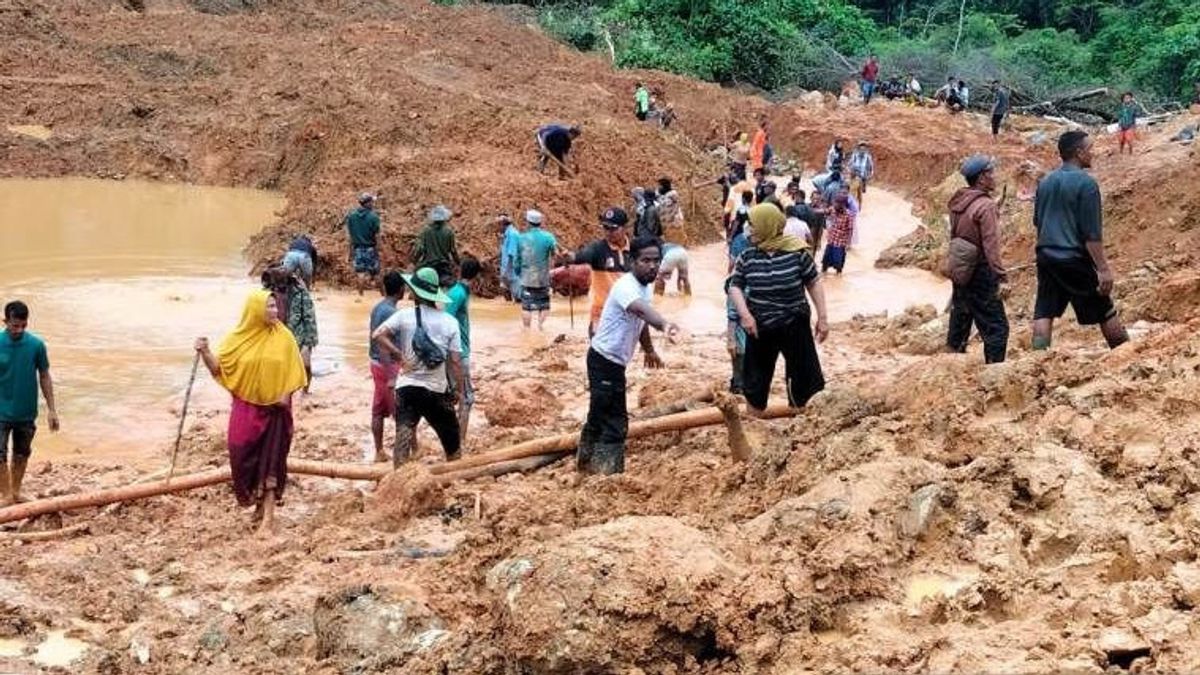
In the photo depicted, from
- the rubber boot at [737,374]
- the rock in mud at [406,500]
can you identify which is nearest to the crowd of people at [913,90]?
the rubber boot at [737,374]

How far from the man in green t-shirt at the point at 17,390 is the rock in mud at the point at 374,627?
12.6 feet

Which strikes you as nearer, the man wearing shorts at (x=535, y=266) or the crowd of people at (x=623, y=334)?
the crowd of people at (x=623, y=334)

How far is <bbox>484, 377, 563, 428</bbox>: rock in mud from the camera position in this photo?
928cm

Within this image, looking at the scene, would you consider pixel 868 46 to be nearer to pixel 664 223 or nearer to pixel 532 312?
pixel 664 223

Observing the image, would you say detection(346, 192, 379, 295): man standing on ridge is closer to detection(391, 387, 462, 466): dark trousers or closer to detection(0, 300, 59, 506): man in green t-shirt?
detection(0, 300, 59, 506): man in green t-shirt

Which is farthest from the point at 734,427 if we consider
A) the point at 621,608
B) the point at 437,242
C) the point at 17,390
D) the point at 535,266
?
the point at 437,242

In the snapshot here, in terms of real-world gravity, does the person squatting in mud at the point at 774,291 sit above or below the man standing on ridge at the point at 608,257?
above

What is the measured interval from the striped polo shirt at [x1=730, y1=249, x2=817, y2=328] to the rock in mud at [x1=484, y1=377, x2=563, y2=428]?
9.81ft

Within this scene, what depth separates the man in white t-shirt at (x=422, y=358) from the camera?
7.35 meters

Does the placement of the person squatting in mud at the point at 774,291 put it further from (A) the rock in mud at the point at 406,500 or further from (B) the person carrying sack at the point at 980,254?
(A) the rock in mud at the point at 406,500

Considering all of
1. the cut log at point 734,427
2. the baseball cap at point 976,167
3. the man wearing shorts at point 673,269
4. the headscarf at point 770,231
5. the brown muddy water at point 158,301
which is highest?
the baseball cap at point 976,167

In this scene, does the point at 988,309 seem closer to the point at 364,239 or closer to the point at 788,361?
the point at 788,361

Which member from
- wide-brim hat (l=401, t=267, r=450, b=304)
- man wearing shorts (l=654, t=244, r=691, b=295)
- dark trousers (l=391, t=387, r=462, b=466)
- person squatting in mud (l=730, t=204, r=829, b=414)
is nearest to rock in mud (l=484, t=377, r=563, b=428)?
dark trousers (l=391, t=387, r=462, b=466)

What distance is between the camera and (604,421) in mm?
6836
